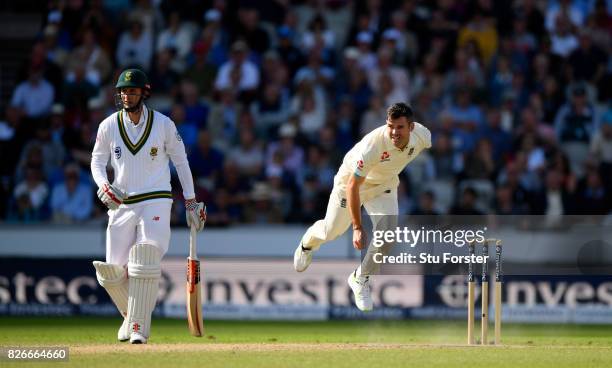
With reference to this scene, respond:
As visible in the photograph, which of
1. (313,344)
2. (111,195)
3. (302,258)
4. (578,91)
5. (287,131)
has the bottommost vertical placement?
(313,344)

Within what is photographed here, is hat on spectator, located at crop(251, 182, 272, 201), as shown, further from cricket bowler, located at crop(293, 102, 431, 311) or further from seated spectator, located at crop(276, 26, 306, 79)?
cricket bowler, located at crop(293, 102, 431, 311)

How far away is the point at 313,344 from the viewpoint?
10.5 meters

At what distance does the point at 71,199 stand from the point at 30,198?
0.46 meters

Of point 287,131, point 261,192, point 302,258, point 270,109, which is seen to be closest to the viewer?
point 302,258

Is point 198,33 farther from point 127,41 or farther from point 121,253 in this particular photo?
point 121,253

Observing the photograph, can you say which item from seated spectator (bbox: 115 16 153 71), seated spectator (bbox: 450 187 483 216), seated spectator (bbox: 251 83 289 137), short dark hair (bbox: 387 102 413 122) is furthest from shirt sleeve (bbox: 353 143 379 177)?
seated spectator (bbox: 115 16 153 71)

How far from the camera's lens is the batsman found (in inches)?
382

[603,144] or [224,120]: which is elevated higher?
[224,120]

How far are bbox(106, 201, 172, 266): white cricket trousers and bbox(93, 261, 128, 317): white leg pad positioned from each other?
0.07 meters

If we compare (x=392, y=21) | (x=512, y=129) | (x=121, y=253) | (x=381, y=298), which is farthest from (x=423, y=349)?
(x=392, y=21)

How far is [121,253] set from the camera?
9.83 m

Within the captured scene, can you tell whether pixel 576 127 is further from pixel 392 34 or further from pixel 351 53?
pixel 351 53

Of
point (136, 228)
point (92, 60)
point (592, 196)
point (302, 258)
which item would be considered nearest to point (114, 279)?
point (136, 228)

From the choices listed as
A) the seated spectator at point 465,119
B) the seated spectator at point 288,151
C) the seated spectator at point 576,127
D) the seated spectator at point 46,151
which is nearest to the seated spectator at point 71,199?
the seated spectator at point 46,151
